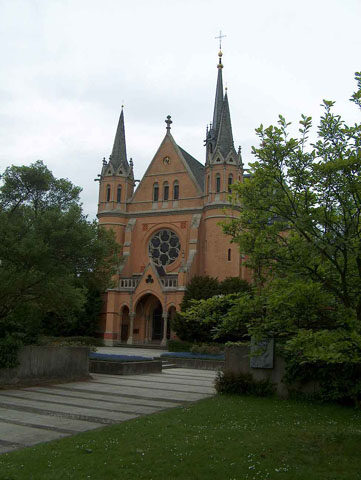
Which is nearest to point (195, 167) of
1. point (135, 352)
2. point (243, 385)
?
point (135, 352)

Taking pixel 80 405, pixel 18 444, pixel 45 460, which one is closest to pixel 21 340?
pixel 80 405

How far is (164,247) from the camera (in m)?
45.8

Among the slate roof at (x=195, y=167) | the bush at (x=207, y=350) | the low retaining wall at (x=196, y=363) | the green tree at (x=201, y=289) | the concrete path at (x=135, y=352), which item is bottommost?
the concrete path at (x=135, y=352)

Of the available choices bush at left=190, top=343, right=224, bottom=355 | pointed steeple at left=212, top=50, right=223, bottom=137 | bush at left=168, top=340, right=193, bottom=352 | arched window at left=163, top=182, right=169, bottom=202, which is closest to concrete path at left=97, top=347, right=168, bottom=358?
bush at left=168, top=340, right=193, bottom=352

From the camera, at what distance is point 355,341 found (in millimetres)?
7043

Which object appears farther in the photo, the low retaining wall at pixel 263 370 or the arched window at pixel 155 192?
the arched window at pixel 155 192

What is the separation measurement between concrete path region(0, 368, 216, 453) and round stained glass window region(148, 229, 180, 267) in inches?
1048

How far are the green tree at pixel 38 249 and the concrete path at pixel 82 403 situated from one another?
287cm

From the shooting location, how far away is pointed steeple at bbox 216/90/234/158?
44.3 m

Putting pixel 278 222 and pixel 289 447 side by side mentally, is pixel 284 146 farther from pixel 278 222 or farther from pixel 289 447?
pixel 289 447

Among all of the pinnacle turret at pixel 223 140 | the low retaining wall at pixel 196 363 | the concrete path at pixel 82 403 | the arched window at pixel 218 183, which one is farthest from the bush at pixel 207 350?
the pinnacle turret at pixel 223 140

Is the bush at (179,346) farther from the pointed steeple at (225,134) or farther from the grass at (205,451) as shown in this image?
the grass at (205,451)

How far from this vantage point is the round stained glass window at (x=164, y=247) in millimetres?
45375

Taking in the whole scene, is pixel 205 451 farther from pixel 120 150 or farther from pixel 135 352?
pixel 120 150
